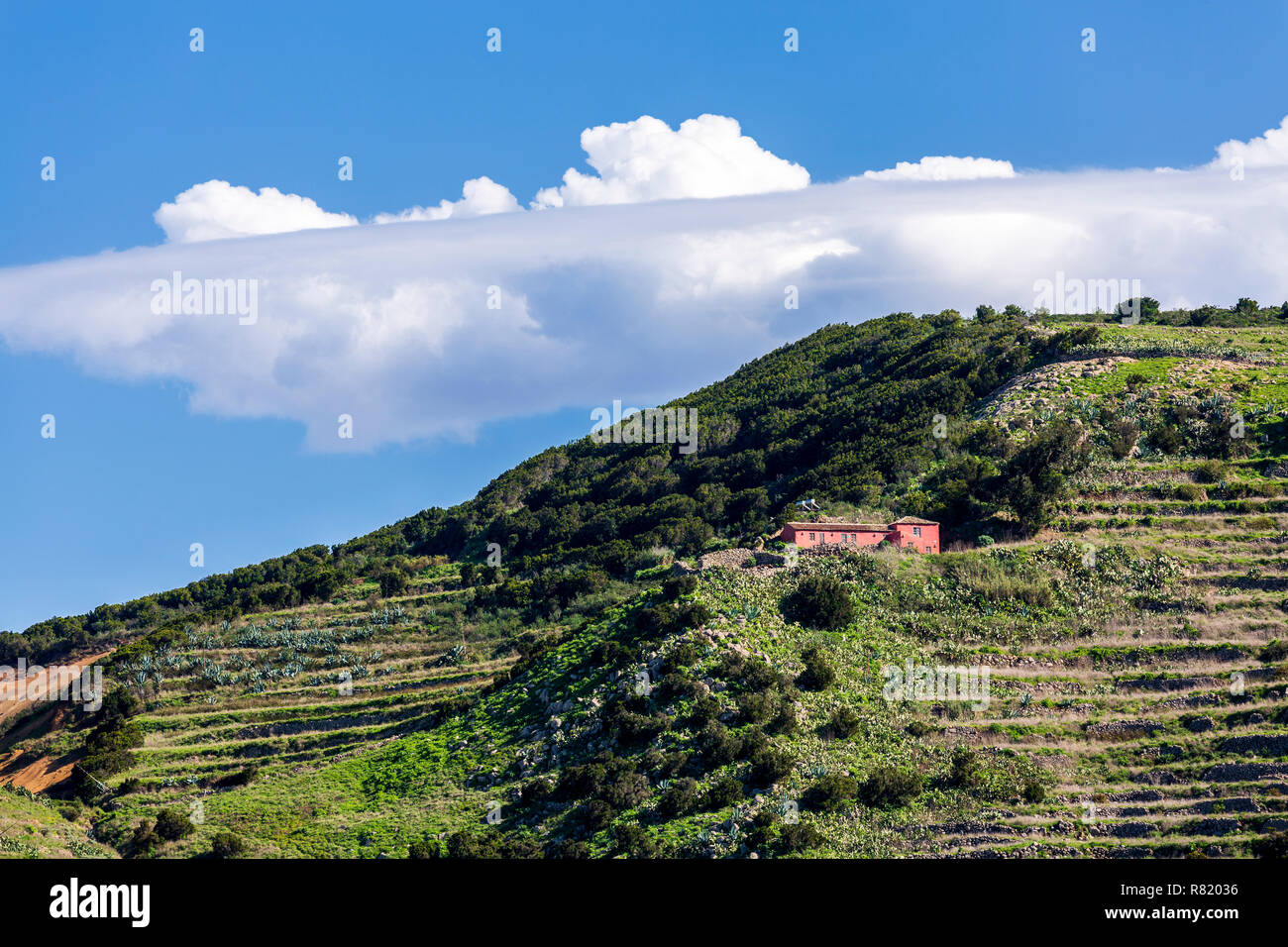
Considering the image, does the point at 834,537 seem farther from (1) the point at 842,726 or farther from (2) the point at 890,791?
(2) the point at 890,791

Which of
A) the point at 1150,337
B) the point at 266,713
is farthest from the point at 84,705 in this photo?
the point at 1150,337

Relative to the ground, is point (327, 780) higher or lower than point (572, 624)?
lower

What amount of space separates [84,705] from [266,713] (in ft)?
40.2

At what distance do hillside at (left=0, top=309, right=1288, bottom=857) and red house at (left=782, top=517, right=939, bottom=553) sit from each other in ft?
4.67

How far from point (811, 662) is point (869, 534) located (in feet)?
39.1

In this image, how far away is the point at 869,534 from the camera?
192 feet

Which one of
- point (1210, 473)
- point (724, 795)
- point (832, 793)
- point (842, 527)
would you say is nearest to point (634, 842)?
point (724, 795)

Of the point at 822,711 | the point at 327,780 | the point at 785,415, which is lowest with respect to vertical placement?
the point at 327,780

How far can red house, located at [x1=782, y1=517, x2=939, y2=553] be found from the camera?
191 ft

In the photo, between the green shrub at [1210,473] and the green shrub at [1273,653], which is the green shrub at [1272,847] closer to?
the green shrub at [1273,653]

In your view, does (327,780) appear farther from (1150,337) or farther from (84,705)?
(1150,337)

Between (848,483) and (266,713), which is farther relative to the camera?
(848,483)

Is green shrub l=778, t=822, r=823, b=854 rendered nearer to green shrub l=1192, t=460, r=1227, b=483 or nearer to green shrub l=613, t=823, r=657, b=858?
green shrub l=613, t=823, r=657, b=858

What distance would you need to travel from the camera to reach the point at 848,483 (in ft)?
230
